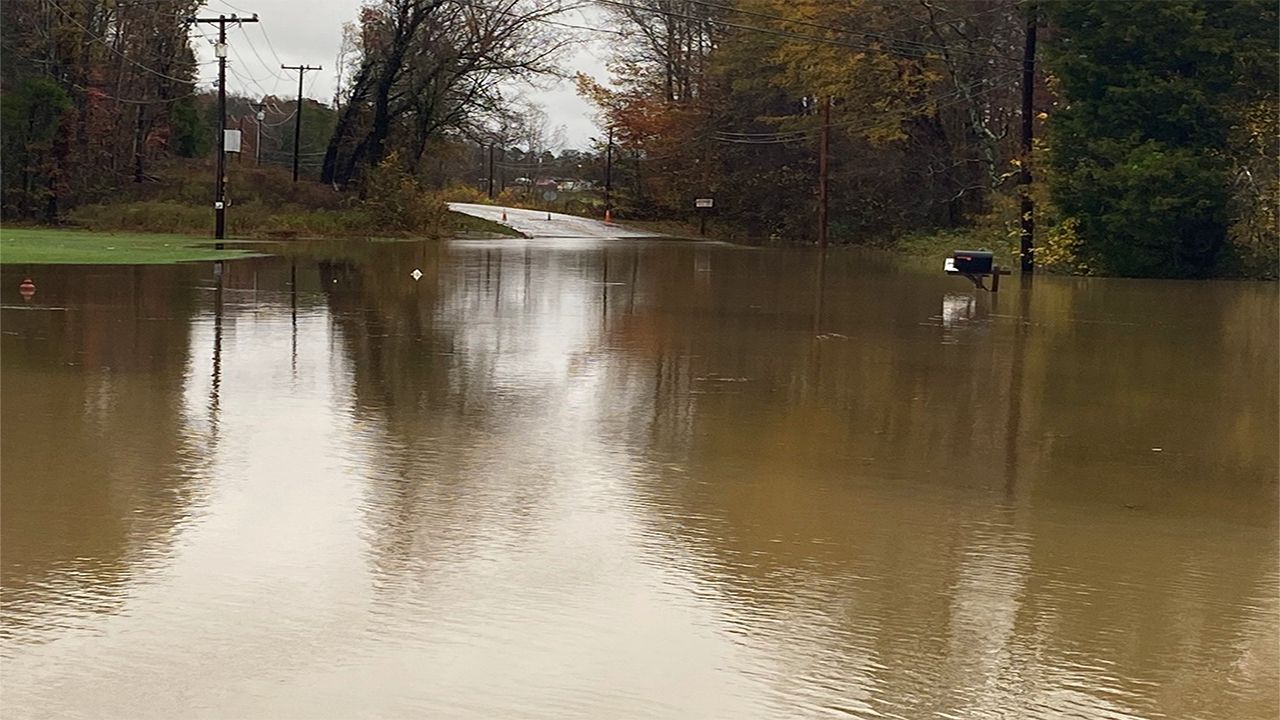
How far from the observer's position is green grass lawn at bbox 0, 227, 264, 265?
3025cm

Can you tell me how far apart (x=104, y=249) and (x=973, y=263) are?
2076cm

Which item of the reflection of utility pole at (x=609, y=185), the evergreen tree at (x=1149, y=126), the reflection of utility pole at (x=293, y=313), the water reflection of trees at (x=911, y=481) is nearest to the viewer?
the water reflection of trees at (x=911, y=481)

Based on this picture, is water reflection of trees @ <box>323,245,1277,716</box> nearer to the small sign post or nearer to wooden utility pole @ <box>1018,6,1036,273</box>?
wooden utility pole @ <box>1018,6,1036,273</box>

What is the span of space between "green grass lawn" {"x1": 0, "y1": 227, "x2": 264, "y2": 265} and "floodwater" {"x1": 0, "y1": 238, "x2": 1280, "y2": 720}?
14.9 meters

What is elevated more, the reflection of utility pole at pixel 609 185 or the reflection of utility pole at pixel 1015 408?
the reflection of utility pole at pixel 609 185

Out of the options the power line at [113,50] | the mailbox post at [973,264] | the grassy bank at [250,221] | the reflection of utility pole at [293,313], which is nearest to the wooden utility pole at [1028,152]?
the mailbox post at [973,264]

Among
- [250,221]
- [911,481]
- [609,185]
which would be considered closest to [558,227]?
[609,185]

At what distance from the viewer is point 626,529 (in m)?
7.24

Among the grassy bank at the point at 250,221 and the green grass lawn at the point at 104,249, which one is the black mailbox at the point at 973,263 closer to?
the green grass lawn at the point at 104,249

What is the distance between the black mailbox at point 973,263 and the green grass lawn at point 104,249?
610 inches

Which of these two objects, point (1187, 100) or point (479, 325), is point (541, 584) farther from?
point (1187, 100)

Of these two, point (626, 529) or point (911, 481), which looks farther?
point (911, 481)

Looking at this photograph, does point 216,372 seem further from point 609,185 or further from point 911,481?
point 609,185

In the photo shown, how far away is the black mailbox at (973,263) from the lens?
26.4m
